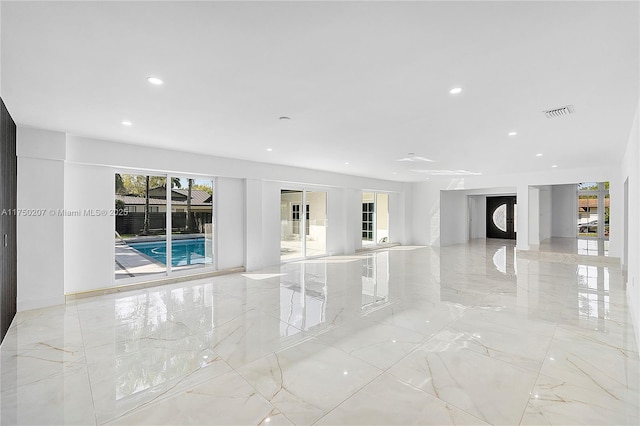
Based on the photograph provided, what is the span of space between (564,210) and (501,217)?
222 centimetres

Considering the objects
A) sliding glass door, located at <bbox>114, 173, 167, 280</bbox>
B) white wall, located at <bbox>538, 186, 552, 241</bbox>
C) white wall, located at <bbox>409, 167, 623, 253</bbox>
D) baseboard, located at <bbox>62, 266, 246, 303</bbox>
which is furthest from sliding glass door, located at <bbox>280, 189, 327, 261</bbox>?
white wall, located at <bbox>538, 186, 552, 241</bbox>

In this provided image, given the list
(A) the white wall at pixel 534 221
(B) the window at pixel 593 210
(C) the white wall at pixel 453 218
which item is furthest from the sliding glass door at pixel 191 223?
(B) the window at pixel 593 210

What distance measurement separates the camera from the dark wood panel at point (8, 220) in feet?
10.5

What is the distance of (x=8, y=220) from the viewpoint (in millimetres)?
3514

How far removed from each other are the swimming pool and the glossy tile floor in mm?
1009

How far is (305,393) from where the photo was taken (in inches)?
85.4

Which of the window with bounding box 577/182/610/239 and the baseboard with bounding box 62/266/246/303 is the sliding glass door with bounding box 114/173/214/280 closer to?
the baseboard with bounding box 62/266/246/303

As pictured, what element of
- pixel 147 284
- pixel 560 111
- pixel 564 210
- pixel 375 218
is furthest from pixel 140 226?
pixel 564 210

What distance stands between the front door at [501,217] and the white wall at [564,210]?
4.61 ft

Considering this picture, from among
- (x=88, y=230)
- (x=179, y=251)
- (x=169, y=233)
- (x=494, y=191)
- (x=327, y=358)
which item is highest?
(x=494, y=191)

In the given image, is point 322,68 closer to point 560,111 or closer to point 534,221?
point 560,111

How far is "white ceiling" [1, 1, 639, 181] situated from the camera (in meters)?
1.76

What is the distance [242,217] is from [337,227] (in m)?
3.25

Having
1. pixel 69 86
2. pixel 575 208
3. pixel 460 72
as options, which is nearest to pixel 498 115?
pixel 460 72
